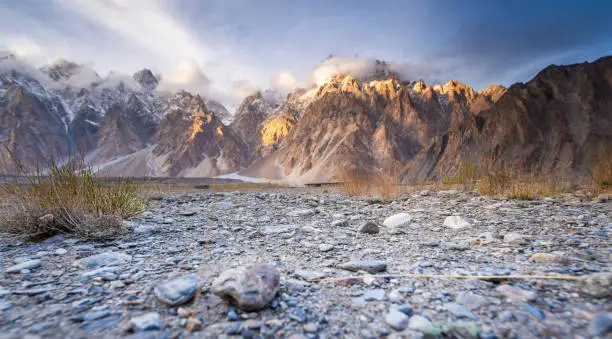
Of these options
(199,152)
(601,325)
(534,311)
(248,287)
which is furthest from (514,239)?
(199,152)

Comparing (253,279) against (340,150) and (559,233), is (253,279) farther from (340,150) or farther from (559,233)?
(340,150)

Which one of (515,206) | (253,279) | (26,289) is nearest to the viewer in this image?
(253,279)

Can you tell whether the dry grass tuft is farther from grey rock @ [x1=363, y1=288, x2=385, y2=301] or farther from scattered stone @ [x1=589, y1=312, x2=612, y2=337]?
scattered stone @ [x1=589, y1=312, x2=612, y2=337]

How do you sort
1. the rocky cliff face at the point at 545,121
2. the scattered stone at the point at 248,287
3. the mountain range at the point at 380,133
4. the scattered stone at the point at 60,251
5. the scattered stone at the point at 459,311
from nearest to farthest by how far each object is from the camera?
the scattered stone at the point at 459,311, the scattered stone at the point at 248,287, the scattered stone at the point at 60,251, the mountain range at the point at 380,133, the rocky cliff face at the point at 545,121

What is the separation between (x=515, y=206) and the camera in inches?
Result: 247

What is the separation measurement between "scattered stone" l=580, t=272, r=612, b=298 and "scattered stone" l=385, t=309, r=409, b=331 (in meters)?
1.20

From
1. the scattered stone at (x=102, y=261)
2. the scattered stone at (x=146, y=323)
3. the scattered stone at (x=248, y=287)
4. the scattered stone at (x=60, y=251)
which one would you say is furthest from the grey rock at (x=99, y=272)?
the scattered stone at (x=248, y=287)

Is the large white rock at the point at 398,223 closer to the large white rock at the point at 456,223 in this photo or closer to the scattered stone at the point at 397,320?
the large white rock at the point at 456,223

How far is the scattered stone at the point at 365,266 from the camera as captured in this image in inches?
100

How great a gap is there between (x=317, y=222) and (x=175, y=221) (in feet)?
9.09

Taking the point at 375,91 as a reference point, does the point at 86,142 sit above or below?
below

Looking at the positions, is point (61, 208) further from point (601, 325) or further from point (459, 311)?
point (601, 325)

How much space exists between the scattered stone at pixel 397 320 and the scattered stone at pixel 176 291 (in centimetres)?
130

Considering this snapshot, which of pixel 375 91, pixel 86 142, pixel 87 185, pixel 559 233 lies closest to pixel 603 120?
pixel 375 91
